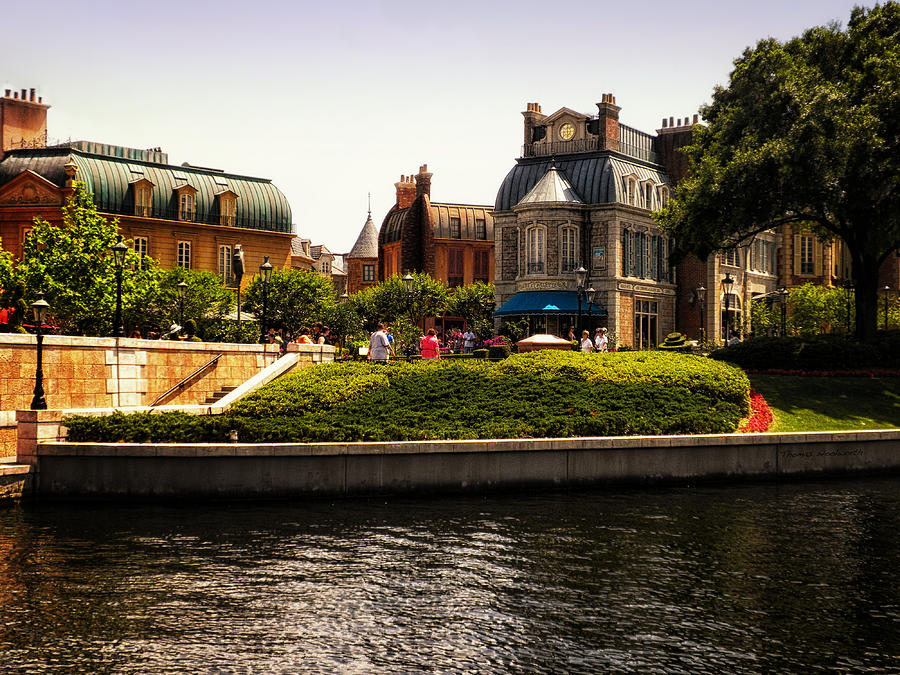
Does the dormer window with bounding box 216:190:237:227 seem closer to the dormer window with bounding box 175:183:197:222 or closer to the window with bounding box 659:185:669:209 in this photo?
the dormer window with bounding box 175:183:197:222

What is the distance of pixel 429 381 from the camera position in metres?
28.2

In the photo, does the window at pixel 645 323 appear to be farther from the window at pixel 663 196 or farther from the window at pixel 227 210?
the window at pixel 227 210

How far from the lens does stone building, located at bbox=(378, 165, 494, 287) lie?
8056cm

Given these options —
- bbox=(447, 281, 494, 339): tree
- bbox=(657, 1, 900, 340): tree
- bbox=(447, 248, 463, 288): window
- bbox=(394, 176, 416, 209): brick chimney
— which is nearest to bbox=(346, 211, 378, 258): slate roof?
bbox=(394, 176, 416, 209): brick chimney

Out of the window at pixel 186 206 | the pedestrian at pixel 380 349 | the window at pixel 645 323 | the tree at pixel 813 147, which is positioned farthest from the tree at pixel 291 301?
the tree at pixel 813 147

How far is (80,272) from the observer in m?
43.7

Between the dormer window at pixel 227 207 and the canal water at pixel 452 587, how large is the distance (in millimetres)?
44278

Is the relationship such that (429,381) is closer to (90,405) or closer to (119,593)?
(90,405)

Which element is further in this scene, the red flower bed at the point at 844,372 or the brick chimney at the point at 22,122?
the brick chimney at the point at 22,122

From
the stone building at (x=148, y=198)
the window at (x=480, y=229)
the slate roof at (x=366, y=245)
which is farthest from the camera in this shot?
the slate roof at (x=366, y=245)

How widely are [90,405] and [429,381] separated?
9.76 meters

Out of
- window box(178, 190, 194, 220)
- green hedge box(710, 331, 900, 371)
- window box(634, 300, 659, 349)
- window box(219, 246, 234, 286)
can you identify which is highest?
window box(178, 190, 194, 220)

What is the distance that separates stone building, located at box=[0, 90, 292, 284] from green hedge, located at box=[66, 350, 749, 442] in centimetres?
3396

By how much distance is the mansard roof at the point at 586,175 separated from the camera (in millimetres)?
56969
